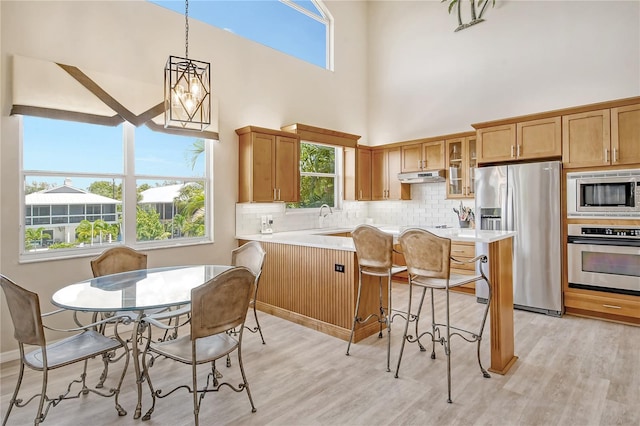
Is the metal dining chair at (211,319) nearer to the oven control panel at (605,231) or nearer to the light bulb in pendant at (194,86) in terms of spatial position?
the light bulb in pendant at (194,86)

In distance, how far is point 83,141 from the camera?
367 centimetres

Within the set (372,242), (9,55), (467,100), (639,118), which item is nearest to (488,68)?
(467,100)

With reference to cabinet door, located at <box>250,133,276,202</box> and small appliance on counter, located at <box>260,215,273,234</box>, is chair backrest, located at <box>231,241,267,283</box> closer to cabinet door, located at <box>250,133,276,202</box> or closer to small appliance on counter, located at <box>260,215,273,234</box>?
cabinet door, located at <box>250,133,276,202</box>

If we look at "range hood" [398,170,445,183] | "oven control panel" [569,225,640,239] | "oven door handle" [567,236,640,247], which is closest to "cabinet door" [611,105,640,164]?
"oven control panel" [569,225,640,239]

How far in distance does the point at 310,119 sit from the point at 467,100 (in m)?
2.57

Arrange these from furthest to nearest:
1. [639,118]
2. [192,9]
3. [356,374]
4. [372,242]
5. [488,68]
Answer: [488,68], [192,9], [639,118], [372,242], [356,374]

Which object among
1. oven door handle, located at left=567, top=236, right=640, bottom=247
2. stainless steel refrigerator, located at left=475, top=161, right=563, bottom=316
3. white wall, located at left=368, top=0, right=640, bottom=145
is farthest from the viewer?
white wall, located at left=368, top=0, right=640, bottom=145

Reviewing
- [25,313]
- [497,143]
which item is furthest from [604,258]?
[25,313]

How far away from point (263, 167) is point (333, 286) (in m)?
1.98

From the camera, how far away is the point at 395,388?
2631 mm

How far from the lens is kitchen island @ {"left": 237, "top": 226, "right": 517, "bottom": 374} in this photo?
9.40ft

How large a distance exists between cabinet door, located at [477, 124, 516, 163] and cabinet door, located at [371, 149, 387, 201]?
197 centimetres

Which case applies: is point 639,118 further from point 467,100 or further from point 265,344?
point 265,344

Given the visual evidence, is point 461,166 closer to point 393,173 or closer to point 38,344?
point 393,173
